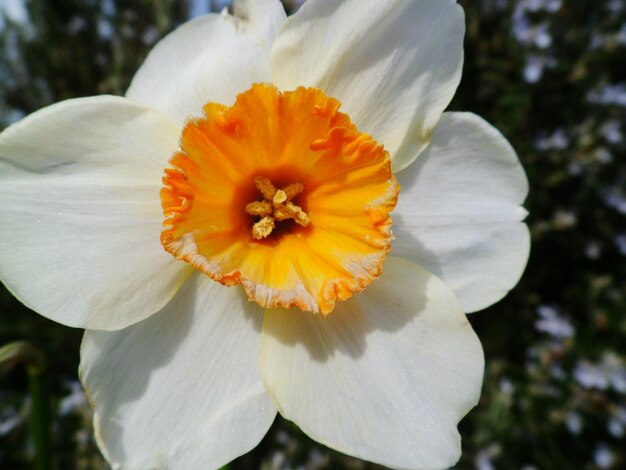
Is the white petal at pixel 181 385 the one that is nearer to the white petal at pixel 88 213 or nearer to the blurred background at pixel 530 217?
the white petal at pixel 88 213

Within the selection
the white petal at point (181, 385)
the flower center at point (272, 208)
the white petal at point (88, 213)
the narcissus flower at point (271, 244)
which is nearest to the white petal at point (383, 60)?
the narcissus flower at point (271, 244)

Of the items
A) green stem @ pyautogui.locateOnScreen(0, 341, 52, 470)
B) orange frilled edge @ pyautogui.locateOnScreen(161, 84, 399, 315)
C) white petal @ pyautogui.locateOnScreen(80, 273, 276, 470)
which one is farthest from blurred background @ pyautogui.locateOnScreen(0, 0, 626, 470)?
orange frilled edge @ pyautogui.locateOnScreen(161, 84, 399, 315)

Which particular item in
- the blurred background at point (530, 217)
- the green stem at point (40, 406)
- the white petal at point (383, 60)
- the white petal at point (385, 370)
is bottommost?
the blurred background at point (530, 217)

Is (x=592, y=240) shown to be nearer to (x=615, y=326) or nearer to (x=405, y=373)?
(x=615, y=326)

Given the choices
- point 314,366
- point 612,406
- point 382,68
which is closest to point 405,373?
point 314,366

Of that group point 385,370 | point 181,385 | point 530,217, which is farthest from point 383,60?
point 530,217

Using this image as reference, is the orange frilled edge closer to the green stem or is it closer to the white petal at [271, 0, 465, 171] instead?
the white petal at [271, 0, 465, 171]
